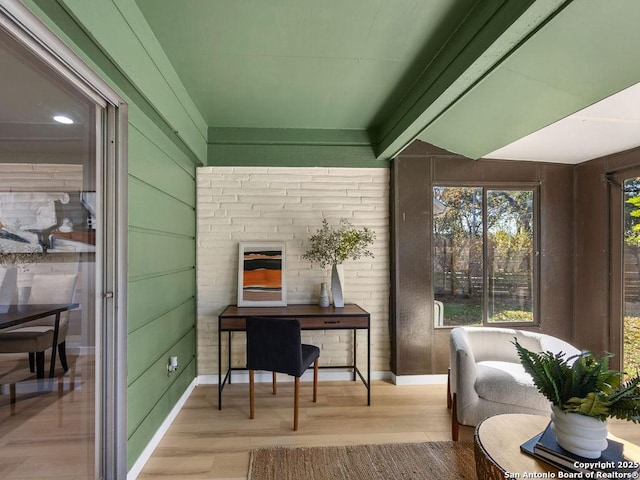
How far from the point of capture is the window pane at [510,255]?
3.33 metres

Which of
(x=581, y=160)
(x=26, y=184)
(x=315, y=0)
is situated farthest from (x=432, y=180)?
(x=26, y=184)

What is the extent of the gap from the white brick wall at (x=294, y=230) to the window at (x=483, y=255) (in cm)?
56

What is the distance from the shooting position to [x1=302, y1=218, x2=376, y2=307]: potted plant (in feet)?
10.1

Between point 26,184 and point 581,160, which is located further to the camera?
point 581,160

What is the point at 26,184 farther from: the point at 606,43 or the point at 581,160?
the point at 581,160

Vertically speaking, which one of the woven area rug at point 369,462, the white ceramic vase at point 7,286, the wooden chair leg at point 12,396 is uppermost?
the white ceramic vase at point 7,286

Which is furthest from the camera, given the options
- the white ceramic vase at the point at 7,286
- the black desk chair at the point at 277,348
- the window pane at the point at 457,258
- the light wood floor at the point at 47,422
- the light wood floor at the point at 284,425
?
the window pane at the point at 457,258

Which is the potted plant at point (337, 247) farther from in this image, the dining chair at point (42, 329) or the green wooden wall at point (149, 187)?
the dining chair at point (42, 329)

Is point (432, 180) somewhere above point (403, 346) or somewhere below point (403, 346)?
above

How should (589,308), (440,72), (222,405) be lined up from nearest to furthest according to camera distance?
(440,72)
(222,405)
(589,308)

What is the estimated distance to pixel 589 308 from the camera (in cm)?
316

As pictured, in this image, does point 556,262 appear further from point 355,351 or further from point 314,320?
point 314,320

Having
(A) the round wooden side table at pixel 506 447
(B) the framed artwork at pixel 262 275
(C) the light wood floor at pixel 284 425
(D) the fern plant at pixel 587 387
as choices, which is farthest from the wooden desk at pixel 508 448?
(B) the framed artwork at pixel 262 275

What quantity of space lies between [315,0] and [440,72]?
843mm
